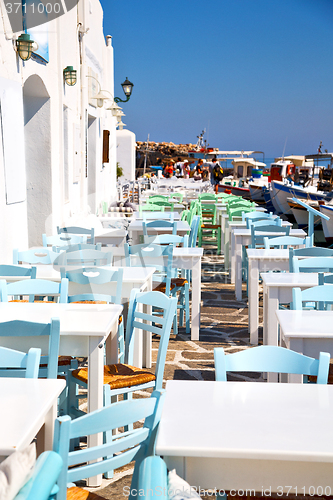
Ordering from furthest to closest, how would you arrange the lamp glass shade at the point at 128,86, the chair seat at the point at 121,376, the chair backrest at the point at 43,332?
the lamp glass shade at the point at 128,86 → the chair seat at the point at 121,376 → the chair backrest at the point at 43,332

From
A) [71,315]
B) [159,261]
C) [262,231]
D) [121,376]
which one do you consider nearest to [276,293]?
[159,261]

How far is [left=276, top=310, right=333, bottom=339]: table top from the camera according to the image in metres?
2.75

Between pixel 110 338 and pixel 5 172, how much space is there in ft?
8.39

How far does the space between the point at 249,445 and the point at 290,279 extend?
2797mm

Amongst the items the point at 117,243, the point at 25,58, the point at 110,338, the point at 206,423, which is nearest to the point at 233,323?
the point at 117,243

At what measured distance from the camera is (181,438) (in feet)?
5.27

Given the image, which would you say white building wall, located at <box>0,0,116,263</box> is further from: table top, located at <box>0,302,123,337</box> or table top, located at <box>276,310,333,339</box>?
table top, located at <box>276,310,333,339</box>

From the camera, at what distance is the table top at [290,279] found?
409 cm

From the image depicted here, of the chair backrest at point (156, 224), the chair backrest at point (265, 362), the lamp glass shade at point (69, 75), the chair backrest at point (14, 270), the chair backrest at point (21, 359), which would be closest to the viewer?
the chair backrest at point (21, 359)

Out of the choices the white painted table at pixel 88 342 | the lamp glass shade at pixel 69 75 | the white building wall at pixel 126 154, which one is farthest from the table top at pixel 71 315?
the white building wall at pixel 126 154

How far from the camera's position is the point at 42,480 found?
1.17 m

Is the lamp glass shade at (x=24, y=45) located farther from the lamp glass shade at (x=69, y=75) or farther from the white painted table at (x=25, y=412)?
the white painted table at (x=25, y=412)

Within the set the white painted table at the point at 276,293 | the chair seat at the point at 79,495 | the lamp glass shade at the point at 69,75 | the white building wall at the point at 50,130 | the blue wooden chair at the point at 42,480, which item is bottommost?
the chair seat at the point at 79,495

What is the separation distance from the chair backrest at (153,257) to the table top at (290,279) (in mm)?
943
